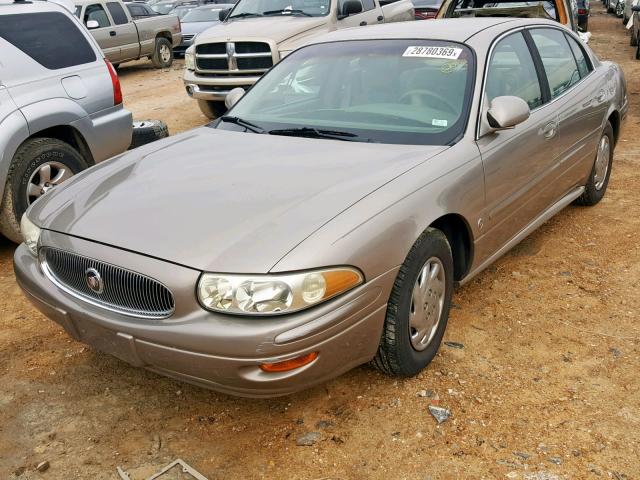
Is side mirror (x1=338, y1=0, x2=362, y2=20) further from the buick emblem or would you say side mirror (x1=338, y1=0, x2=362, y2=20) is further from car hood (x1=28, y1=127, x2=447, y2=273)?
the buick emblem

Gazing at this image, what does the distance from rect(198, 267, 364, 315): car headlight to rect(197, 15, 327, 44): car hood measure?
21.0 feet

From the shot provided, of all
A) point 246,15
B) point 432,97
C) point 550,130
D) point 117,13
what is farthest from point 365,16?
point 117,13

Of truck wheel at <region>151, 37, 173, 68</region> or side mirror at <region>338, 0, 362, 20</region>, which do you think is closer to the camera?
side mirror at <region>338, 0, 362, 20</region>

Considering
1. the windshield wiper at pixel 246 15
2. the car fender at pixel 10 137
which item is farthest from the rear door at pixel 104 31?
the car fender at pixel 10 137

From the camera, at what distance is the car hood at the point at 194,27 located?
670 inches

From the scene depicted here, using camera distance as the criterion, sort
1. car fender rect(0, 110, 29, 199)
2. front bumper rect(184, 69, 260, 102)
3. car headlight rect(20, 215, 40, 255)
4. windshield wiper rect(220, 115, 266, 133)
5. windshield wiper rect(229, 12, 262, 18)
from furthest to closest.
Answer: windshield wiper rect(229, 12, 262, 18) < front bumper rect(184, 69, 260, 102) < car fender rect(0, 110, 29, 199) < windshield wiper rect(220, 115, 266, 133) < car headlight rect(20, 215, 40, 255)

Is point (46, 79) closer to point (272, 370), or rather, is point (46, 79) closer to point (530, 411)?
point (272, 370)

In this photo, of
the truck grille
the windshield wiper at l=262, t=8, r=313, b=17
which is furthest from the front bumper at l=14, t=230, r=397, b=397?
the windshield wiper at l=262, t=8, r=313, b=17

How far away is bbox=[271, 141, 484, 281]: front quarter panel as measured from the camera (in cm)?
248

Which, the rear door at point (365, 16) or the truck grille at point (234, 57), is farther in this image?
the rear door at point (365, 16)

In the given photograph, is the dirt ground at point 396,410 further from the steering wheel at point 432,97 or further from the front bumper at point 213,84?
the front bumper at point 213,84

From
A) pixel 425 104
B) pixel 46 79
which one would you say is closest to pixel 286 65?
pixel 425 104

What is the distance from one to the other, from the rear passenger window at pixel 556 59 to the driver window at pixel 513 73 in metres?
0.21

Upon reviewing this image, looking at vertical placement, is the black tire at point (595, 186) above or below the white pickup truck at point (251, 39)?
below
